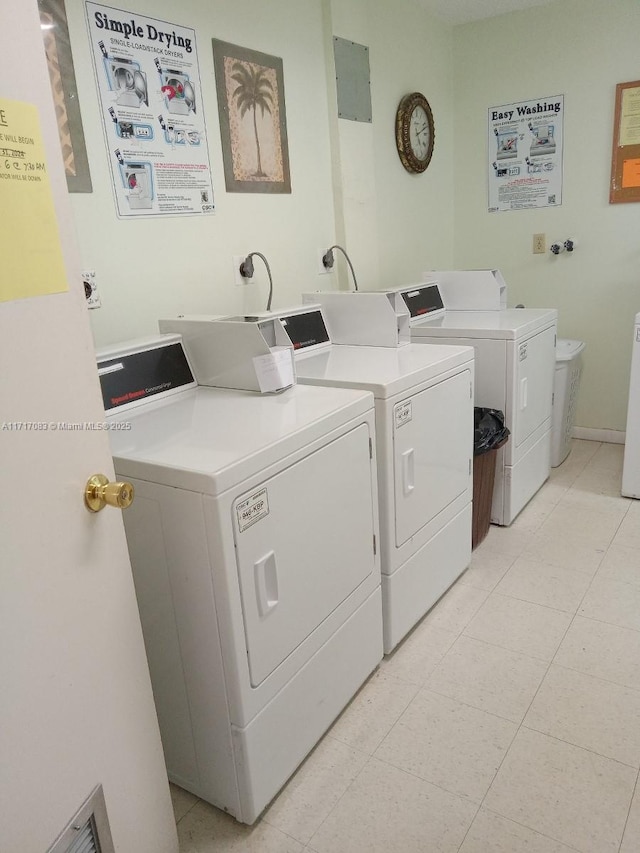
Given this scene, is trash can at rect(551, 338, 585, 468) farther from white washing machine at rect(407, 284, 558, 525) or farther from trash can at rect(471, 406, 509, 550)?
trash can at rect(471, 406, 509, 550)

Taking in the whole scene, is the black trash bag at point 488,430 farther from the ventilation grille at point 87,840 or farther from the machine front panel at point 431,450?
the ventilation grille at point 87,840

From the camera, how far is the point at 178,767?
1627mm

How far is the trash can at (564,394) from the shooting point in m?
3.44

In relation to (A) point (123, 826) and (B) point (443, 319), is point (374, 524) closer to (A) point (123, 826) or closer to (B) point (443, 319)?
(A) point (123, 826)

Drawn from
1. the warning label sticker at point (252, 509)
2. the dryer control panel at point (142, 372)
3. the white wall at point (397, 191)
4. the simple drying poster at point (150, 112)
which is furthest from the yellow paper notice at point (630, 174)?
the warning label sticker at point (252, 509)

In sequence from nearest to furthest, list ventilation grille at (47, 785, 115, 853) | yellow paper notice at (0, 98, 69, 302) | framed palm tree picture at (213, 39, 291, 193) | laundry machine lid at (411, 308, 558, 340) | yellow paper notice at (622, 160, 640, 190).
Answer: yellow paper notice at (0, 98, 69, 302), ventilation grille at (47, 785, 115, 853), framed palm tree picture at (213, 39, 291, 193), laundry machine lid at (411, 308, 558, 340), yellow paper notice at (622, 160, 640, 190)

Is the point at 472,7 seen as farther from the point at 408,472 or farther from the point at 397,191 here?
the point at 408,472

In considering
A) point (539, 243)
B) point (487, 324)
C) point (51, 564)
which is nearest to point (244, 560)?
point (51, 564)

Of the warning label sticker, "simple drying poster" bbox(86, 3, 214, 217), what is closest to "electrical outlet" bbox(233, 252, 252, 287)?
"simple drying poster" bbox(86, 3, 214, 217)

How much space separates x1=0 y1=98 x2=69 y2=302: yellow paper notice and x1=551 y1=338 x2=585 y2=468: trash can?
9.80ft

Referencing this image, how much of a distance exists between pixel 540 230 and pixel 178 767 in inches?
138

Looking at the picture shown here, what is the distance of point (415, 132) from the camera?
354cm

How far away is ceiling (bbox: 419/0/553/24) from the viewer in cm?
342

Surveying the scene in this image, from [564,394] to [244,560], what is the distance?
8.71 feet
